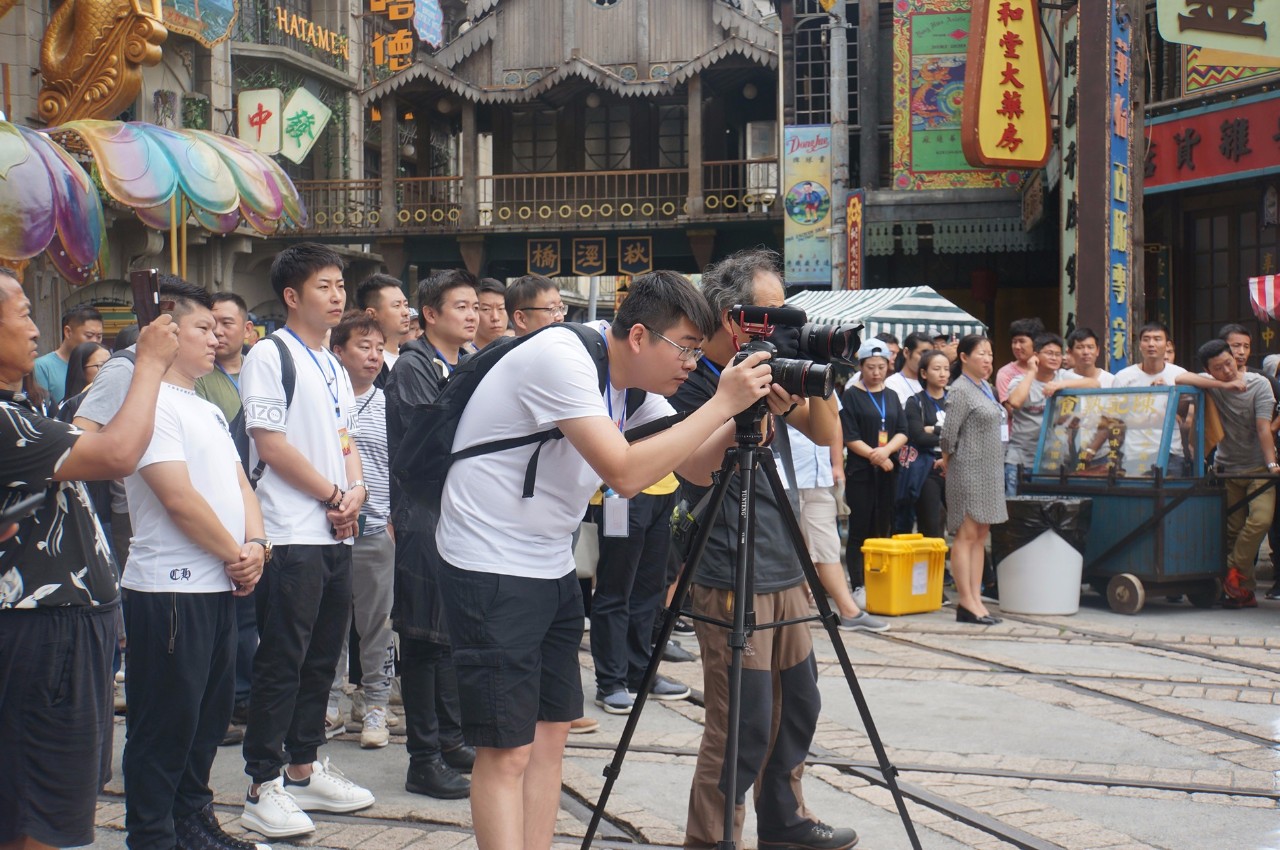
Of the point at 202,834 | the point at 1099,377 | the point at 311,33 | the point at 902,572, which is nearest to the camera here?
the point at 202,834

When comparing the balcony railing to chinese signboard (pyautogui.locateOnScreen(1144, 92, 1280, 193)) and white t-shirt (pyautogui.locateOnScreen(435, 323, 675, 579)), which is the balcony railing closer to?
chinese signboard (pyautogui.locateOnScreen(1144, 92, 1280, 193))

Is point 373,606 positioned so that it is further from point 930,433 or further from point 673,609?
point 930,433

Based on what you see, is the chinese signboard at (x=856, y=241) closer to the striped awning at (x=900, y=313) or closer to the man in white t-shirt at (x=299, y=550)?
the striped awning at (x=900, y=313)

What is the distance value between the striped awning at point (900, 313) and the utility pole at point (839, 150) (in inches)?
135

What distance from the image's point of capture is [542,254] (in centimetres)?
2273

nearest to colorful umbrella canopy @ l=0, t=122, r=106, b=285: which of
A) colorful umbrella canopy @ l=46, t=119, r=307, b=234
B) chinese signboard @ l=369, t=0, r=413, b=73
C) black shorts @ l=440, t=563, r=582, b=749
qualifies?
colorful umbrella canopy @ l=46, t=119, r=307, b=234

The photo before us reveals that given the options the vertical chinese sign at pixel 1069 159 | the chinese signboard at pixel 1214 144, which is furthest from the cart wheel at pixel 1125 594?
the chinese signboard at pixel 1214 144

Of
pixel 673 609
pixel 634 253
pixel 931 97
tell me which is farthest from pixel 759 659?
pixel 634 253

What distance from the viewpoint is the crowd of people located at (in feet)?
10.1

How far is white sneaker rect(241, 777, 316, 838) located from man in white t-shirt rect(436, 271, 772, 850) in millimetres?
1203

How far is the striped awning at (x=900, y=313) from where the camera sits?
1347 cm

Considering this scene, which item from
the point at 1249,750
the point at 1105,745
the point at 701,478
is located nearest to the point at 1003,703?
Result: the point at 1105,745

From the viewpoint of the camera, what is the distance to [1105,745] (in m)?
5.37

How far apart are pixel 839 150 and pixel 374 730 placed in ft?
48.1
